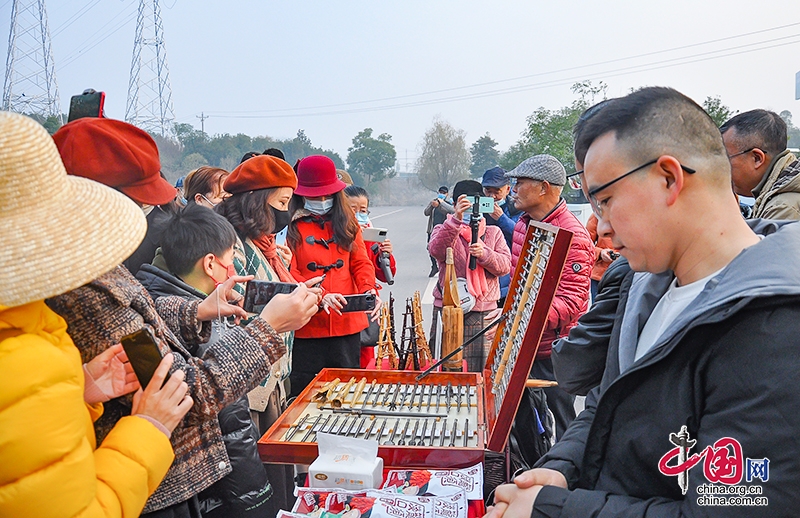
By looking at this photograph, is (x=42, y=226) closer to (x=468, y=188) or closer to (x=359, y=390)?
(x=359, y=390)

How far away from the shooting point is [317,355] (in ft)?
11.0

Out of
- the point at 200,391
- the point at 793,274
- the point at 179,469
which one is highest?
the point at 793,274

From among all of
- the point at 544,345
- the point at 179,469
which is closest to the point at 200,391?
the point at 179,469

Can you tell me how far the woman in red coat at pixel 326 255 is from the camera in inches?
133

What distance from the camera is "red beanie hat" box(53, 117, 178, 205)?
1939 mm

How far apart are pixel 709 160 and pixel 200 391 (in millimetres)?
1339

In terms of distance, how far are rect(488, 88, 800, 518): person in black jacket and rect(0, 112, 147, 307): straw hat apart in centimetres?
102

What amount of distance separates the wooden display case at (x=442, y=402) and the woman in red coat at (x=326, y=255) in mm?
1036

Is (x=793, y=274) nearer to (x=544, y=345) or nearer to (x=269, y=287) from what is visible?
(x=269, y=287)

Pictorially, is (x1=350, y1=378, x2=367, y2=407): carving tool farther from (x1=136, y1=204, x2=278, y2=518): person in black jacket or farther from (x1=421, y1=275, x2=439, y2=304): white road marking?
(x1=421, y1=275, x2=439, y2=304): white road marking

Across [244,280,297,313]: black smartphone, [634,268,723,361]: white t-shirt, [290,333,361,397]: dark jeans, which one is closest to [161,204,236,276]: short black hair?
[244,280,297,313]: black smartphone

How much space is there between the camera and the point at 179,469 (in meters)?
1.41

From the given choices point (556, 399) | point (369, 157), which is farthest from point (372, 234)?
point (369, 157)

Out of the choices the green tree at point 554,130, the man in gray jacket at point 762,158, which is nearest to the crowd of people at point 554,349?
the man in gray jacket at point 762,158
